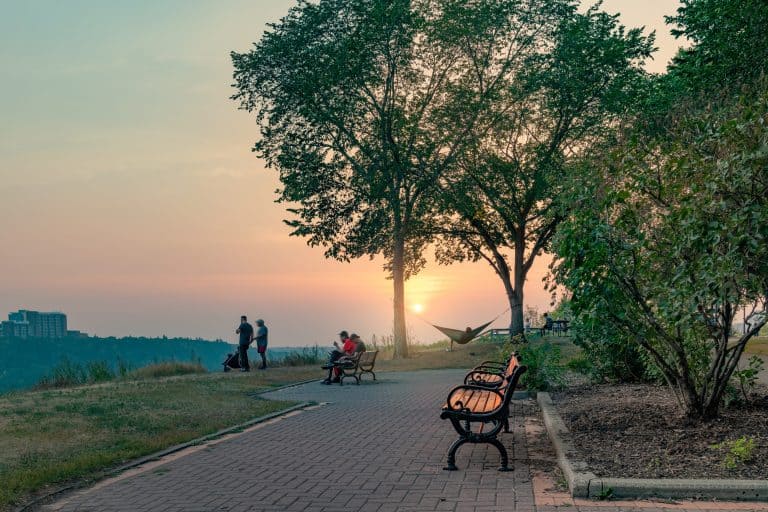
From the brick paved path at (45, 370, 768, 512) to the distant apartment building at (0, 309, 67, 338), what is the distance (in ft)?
372

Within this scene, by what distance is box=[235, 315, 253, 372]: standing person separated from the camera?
26.0 m

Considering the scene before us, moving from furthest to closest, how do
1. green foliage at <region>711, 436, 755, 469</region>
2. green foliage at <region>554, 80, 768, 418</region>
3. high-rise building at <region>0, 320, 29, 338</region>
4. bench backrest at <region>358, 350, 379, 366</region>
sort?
high-rise building at <region>0, 320, 29, 338</region> → bench backrest at <region>358, 350, 379, 366</region> → green foliage at <region>554, 80, 768, 418</region> → green foliage at <region>711, 436, 755, 469</region>

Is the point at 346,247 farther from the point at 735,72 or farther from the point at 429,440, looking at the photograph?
the point at 429,440

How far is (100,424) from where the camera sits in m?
11.9

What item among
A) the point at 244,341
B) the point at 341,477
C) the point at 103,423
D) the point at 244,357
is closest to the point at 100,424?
the point at 103,423

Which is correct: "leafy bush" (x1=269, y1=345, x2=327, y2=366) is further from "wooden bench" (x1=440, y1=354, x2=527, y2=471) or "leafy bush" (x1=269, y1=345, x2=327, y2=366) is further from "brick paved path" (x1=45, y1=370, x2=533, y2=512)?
"wooden bench" (x1=440, y1=354, x2=527, y2=471)

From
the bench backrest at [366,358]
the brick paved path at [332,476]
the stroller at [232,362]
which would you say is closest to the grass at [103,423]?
the brick paved path at [332,476]

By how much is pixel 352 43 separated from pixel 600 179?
2339 centimetres

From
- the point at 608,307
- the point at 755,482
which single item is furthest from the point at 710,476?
the point at 608,307

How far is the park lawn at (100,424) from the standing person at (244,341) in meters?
6.92

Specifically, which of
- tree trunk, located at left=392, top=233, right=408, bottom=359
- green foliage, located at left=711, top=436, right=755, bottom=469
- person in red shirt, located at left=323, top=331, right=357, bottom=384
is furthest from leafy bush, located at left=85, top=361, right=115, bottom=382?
green foliage, located at left=711, top=436, right=755, bottom=469

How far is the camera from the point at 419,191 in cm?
3384

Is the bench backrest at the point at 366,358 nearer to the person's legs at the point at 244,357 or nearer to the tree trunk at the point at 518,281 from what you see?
Answer: the person's legs at the point at 244,357

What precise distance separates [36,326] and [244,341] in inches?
4837
